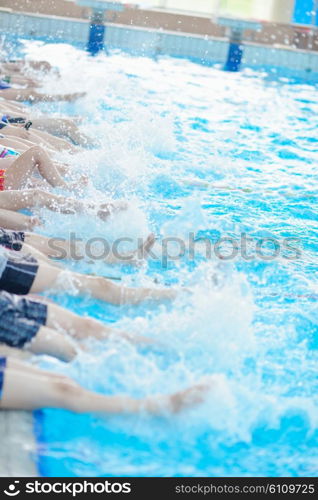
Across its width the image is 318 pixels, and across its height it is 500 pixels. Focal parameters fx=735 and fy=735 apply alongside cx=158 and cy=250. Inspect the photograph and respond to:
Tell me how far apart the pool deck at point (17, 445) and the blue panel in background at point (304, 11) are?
1182cm

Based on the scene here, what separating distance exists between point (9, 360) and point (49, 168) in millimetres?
1922

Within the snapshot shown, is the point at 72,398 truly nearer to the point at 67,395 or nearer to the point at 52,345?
the point at 67,395

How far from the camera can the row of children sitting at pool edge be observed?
2.51 m

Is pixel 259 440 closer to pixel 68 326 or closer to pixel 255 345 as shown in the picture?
pixel 255 345

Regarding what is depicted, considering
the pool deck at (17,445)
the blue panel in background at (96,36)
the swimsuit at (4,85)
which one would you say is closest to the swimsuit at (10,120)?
the swimsuit at (4,85)

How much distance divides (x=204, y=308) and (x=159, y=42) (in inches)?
367

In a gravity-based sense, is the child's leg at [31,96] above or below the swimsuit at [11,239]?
above

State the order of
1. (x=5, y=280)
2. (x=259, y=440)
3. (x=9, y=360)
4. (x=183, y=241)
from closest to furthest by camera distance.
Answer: (x=9, y=360) → (x=259, y=440) → (x=5, y=280) → (x=183, y=241)

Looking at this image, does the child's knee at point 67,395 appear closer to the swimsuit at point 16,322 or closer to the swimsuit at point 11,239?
the swimsuit at point 16,322

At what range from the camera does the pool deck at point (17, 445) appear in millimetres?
2398

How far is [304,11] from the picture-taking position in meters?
13.2

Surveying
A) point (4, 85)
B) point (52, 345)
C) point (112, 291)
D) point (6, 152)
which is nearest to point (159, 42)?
point (4, 85)

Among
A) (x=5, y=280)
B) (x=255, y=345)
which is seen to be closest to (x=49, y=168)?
(x=5, y=280)

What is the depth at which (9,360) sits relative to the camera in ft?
8.30
